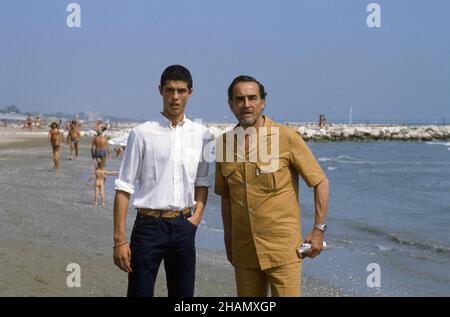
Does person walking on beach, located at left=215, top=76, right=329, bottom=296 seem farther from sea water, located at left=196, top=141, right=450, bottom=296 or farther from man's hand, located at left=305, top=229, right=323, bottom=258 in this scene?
sea water, located at left=196, top=141, right=450, bottom=296

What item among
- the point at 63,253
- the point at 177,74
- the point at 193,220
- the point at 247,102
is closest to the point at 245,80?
the point at 247,102

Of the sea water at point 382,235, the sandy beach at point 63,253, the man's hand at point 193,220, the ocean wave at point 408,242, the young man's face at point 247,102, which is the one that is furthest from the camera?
the ocean wave at point 408,242

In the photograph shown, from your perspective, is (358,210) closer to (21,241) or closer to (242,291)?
(21,241)

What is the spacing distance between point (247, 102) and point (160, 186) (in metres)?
0.77

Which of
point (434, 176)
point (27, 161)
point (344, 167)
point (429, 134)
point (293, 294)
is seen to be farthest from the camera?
point (429, 134)

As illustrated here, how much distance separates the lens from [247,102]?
409 centimetres

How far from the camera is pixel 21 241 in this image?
942 cm

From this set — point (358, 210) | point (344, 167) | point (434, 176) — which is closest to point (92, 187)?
point (358, 210)

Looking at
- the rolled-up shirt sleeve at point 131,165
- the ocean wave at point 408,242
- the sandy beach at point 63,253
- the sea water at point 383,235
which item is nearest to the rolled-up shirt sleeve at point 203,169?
the rolled-up shirt sleeve at point 131,165

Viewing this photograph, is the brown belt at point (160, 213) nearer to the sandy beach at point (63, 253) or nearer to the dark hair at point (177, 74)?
the dark hair at point (177, 74)

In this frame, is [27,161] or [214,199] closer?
[214,199]

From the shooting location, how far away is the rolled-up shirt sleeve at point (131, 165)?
4.14 metres

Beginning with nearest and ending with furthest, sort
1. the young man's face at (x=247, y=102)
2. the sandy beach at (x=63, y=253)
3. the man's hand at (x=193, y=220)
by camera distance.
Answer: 1. the young man's face at (x=247, y=102)
2. the man's hand at (x=193, y=220)
3. the sandy beach at (x=63, y=253)

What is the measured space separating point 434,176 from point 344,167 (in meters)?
6.74
